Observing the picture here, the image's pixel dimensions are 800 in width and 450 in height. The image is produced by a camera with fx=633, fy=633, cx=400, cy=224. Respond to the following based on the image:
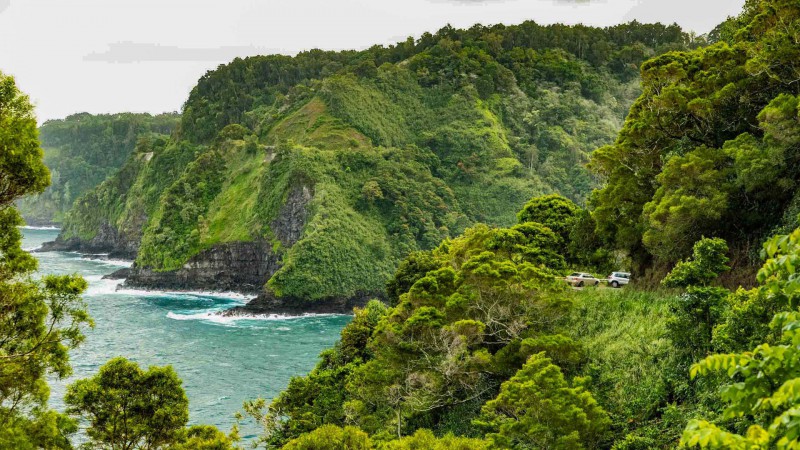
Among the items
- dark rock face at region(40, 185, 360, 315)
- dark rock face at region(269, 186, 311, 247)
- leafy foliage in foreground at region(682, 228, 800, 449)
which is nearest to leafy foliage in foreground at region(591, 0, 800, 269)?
leafy foliage in foreground at region(682, 228, 800, 449)

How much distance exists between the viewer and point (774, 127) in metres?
25.1

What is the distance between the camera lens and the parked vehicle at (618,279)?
3556cm

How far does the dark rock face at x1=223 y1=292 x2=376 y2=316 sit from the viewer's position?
265ft

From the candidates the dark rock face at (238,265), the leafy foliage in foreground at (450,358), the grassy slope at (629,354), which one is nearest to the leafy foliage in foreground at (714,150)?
the grassy slope at (629,354)

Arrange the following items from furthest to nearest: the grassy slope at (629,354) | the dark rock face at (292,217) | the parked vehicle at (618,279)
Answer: the dark rock face at (292,217), the parked vehicle at (618,279), the grassy slope at (629,354)

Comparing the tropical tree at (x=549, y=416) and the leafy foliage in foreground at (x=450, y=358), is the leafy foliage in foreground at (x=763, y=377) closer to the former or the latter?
the tropical tree at (x=549, y=416)

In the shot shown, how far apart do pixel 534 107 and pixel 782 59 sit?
4293 inches

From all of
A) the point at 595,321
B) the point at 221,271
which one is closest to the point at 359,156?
the point at 221,271

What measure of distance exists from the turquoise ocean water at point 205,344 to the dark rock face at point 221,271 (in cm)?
348

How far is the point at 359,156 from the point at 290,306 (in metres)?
34.0

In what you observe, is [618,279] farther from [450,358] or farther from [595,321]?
[450,358]

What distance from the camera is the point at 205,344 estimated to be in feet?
215

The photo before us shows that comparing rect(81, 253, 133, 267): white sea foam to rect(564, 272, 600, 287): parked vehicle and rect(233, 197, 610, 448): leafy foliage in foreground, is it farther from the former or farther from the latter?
rect(564, 272, 600, 287): parked vehicle

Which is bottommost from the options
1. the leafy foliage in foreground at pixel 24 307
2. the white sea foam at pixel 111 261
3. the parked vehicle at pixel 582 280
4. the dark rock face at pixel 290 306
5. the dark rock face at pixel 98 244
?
the dark rock face at pixel 290 306
